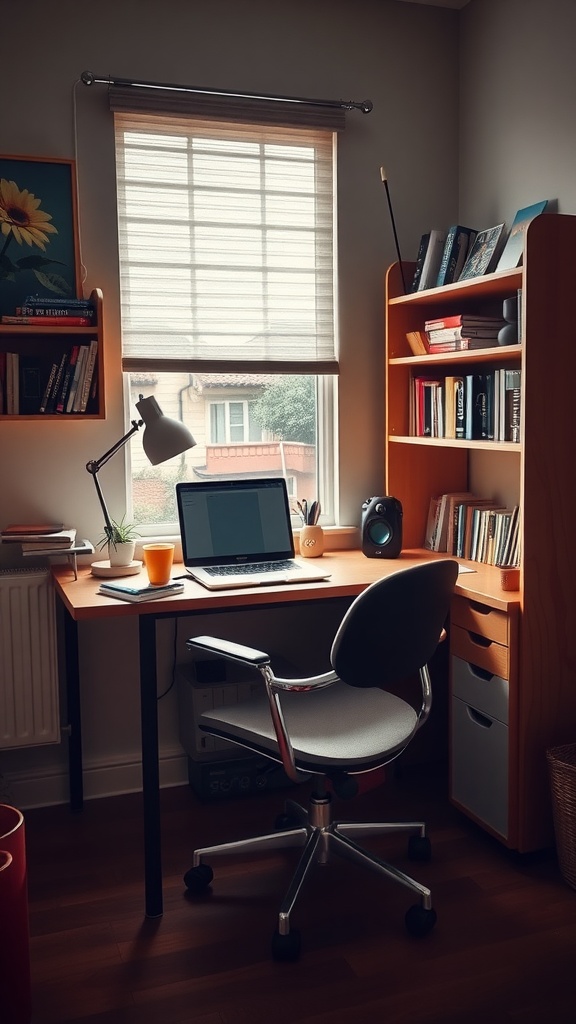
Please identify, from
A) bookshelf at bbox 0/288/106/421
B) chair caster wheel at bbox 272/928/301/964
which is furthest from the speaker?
chair caster wheel at bbox 272/928/301/964

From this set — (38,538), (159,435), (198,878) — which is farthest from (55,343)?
(198,878)

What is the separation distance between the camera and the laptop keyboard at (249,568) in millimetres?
2748

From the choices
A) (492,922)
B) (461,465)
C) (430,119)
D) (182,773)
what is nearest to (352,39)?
(430,119)

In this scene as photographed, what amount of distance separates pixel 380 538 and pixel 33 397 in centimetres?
121

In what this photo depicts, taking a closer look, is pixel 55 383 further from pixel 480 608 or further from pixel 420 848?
pixel 420 848

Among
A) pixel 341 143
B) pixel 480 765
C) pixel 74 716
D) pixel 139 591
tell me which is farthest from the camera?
pixel 341 143

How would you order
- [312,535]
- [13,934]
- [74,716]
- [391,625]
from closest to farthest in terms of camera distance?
[13,934] < [391,625] < [74,716] < [312,535]

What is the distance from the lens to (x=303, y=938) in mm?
2186

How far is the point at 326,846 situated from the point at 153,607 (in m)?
0.78

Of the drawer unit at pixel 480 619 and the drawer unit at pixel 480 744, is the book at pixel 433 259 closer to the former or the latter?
the drawer unit at pixel 480 619

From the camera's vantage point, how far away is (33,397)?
9.05ft

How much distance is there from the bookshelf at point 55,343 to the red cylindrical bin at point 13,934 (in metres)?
1.27

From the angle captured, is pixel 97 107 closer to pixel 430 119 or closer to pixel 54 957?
pixel 430 119

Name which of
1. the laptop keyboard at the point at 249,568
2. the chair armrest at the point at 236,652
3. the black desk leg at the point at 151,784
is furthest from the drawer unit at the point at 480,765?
the black desk leg at the point at 151,784
